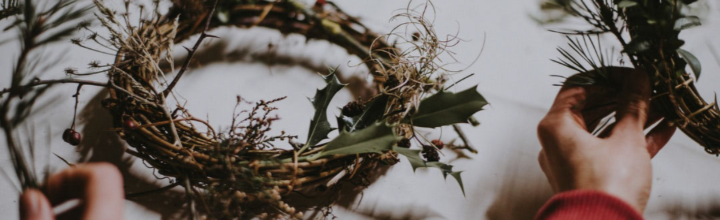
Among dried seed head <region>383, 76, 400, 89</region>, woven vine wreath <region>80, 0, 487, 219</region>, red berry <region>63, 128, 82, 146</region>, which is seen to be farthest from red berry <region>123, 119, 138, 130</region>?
dried seed head <region>383, 76, 400, 89</region>

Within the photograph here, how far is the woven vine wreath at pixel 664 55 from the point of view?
745 millimetres

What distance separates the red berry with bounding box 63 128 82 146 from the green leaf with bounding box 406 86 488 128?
0.64 m

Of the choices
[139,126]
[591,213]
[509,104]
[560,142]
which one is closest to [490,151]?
[509,104]

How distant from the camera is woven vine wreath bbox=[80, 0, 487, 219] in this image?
754mm

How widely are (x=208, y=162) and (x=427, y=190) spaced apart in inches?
18.2

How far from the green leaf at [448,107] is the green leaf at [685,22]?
13.5 inches

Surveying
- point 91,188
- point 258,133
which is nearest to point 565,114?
point 258,133

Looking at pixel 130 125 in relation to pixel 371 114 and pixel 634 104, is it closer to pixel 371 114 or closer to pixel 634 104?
pixel 371 114

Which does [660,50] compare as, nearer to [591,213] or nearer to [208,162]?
[591,213]

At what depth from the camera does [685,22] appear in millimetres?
774

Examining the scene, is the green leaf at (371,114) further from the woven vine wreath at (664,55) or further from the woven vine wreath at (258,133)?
the woven vine wreath at (664,55)

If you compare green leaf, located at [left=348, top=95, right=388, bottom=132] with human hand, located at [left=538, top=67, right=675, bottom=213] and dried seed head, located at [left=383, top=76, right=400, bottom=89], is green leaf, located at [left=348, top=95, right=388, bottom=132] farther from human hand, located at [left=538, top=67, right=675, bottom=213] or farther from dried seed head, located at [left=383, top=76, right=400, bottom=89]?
human hand, located at [left=538, top=67, right=675, bottom=213]

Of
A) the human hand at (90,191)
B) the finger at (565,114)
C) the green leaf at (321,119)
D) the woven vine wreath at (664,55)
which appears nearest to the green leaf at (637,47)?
the woven vine wreath at (664,55)

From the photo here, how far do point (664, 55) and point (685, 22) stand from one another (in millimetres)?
60
